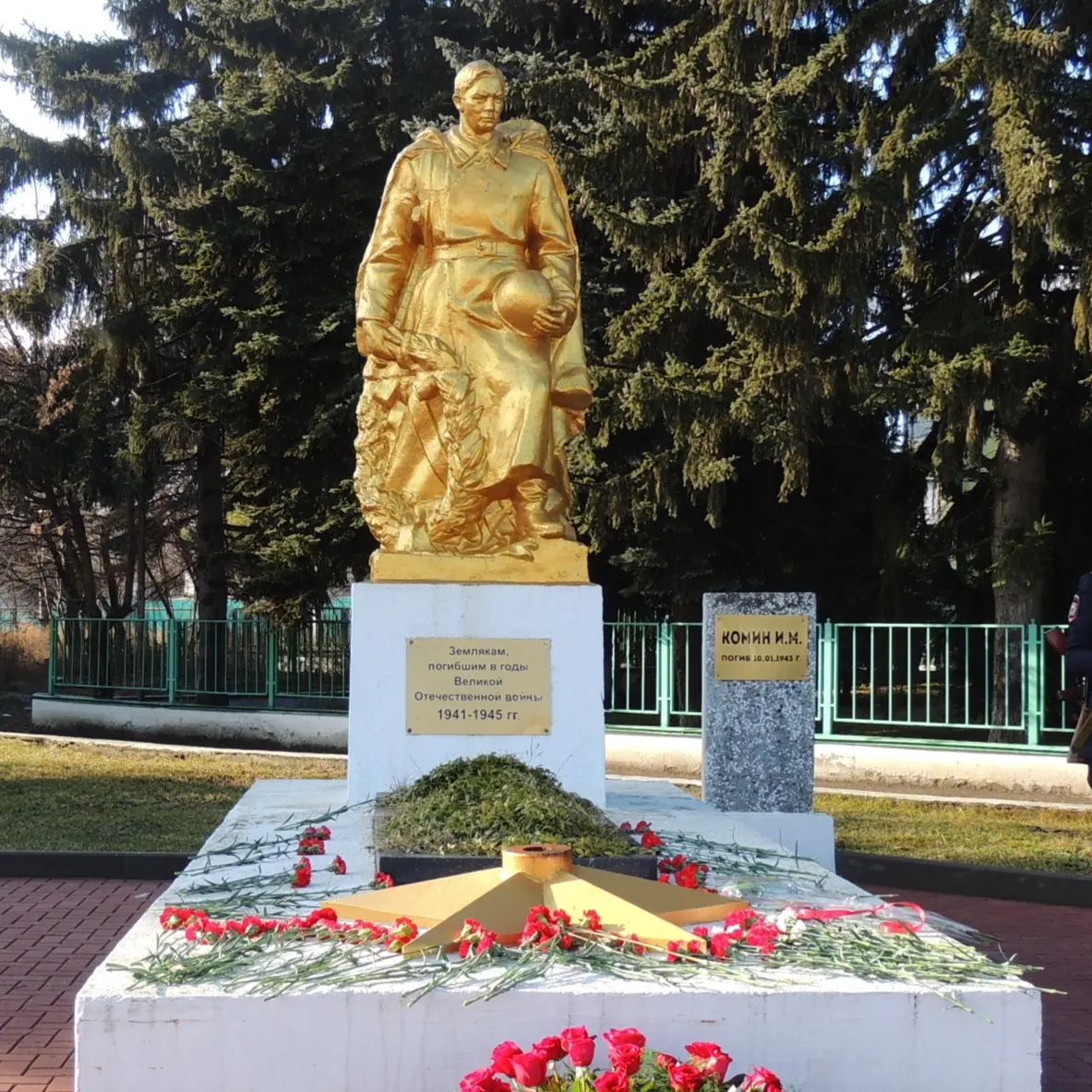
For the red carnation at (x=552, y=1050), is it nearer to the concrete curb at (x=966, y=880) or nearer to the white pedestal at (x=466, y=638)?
the white pedestal at (x=466, y=638)

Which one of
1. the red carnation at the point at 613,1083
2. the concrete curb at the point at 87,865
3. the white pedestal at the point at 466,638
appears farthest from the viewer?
the concrete curb at the point at 87,865

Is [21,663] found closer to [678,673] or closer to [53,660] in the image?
[53,660]

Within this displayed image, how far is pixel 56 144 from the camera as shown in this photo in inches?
675

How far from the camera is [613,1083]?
2.50m

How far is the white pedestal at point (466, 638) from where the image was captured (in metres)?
6.18

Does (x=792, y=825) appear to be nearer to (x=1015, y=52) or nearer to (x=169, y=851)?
(x=169, y=851)

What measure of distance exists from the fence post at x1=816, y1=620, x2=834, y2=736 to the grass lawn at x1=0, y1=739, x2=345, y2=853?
4.12 meters

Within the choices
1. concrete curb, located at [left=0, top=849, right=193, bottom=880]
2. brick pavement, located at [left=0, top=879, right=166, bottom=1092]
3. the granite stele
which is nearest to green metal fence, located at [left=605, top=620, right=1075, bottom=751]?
the granite stele

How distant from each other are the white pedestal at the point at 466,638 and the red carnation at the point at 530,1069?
3.55 m

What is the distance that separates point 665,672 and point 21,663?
1247cm

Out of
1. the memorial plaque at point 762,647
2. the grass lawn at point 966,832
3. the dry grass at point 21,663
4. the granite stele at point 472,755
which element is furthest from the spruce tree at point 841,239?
the dry grass at point 21,663

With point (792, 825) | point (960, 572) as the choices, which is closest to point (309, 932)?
point (792, 825)

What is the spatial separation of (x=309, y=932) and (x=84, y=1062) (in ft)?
2.43

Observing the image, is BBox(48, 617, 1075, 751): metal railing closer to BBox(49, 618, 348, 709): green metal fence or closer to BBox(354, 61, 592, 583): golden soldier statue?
BBox(49, 618, 348, 709): green metal fence
